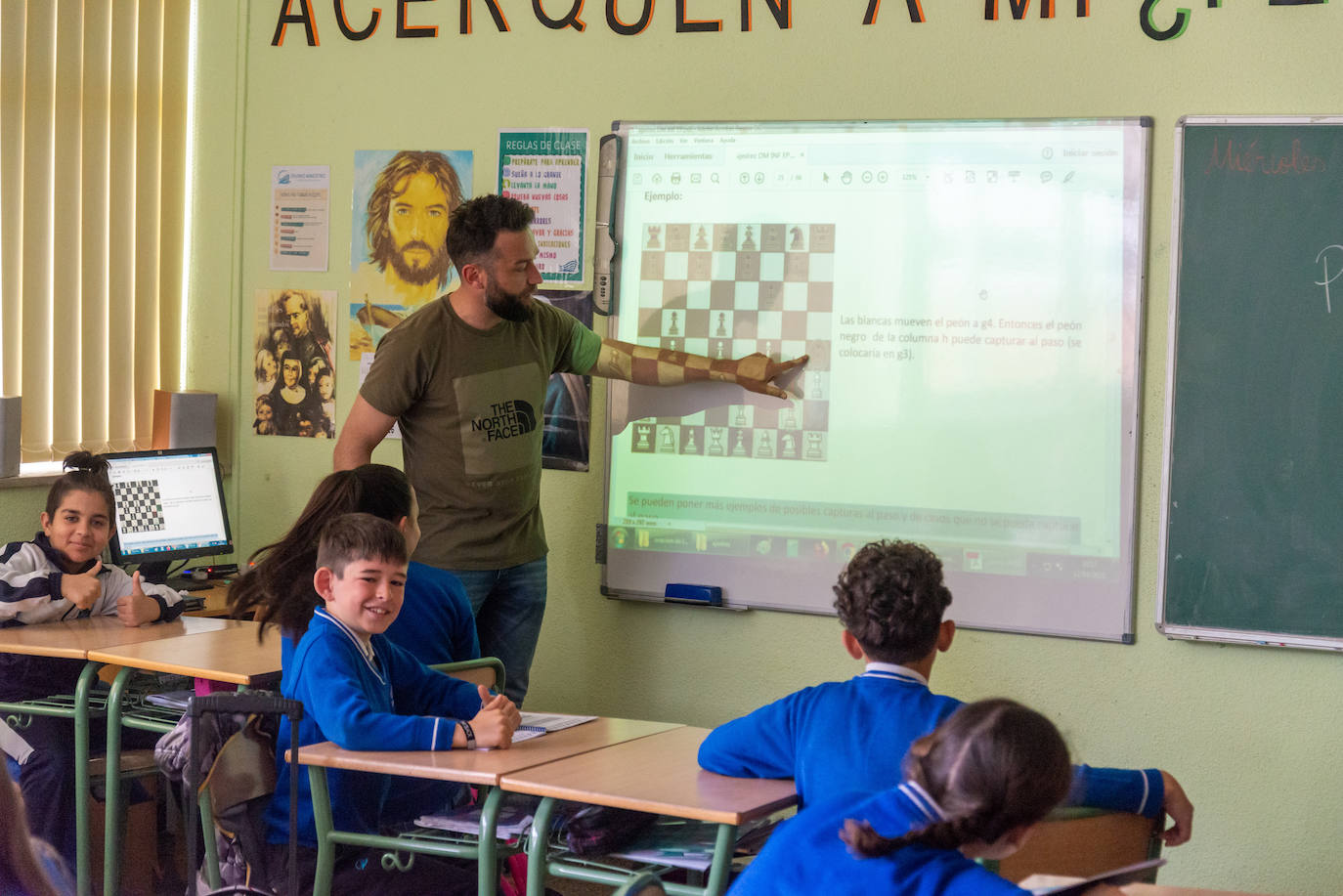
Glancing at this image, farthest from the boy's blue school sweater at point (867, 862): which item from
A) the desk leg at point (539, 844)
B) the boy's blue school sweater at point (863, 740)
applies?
the desk leg at point (539, 844)

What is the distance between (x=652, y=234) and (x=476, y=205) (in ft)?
2.08

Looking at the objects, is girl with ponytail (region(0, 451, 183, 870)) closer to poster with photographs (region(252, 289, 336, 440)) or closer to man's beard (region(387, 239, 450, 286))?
poster with photographs (region(252, 289, 336, 440))

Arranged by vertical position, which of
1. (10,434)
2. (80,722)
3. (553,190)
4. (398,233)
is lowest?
(80,722)

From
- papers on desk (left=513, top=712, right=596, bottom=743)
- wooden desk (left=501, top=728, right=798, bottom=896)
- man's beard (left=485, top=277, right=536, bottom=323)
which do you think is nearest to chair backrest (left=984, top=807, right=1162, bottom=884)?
wooden desk (left=501, top=728, right=798, bottom=896)

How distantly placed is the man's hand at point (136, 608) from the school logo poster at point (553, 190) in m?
1.36

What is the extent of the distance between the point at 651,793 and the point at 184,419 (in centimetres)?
255

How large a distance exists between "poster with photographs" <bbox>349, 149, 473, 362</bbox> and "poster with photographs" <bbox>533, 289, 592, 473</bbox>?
0.39 meters

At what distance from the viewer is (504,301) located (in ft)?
10.6

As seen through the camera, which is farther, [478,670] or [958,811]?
[478,670]

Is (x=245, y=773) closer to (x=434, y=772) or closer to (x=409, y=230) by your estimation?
(x=434, y=772)

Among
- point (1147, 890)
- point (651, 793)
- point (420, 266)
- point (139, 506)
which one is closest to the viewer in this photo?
point (1147, 890)

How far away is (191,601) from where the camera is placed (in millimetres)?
3594

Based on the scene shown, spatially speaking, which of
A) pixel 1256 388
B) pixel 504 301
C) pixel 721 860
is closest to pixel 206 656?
pixel 504 301

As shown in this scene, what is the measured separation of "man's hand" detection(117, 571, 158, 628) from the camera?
3.30m
